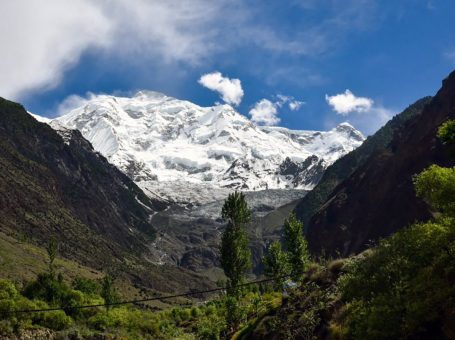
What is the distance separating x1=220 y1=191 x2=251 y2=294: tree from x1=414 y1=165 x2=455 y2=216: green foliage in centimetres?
5749

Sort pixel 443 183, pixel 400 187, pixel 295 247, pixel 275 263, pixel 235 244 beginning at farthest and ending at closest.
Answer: pixel 400 187
pixel 275 263
pixel 295 247
pixel 235 244
pixel 443 183

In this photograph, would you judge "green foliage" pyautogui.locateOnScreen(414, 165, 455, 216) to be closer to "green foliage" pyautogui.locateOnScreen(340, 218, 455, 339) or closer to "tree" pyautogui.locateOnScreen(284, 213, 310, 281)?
"green foliage" pyautogui.locateOnScreen(340, 218, 455, 339)

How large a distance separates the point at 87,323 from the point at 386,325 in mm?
91277

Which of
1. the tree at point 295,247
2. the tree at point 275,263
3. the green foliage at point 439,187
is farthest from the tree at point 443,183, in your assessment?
the tree at point 275,263

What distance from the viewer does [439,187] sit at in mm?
26656

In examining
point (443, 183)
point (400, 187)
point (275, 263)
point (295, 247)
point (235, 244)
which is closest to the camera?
point (443, 183)

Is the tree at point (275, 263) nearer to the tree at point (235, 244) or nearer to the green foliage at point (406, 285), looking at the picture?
the tree at point (235, 244)

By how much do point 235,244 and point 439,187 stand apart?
2351 inches

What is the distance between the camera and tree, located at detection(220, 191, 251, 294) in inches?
3317

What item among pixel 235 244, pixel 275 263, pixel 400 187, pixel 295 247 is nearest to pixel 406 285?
pixel 235 244

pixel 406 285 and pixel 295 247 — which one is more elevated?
pixel 295 247

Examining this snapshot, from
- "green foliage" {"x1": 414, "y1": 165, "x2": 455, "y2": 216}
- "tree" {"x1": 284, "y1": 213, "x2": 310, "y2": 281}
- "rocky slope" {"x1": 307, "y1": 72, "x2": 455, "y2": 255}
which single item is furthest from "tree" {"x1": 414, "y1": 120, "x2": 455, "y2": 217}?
"rocky slope" {"x1": 307, "y1": 72, "x2": 455, "y2": 255}

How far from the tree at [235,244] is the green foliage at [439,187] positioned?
5749 centimetres

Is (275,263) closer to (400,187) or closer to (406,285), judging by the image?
(406,285)
